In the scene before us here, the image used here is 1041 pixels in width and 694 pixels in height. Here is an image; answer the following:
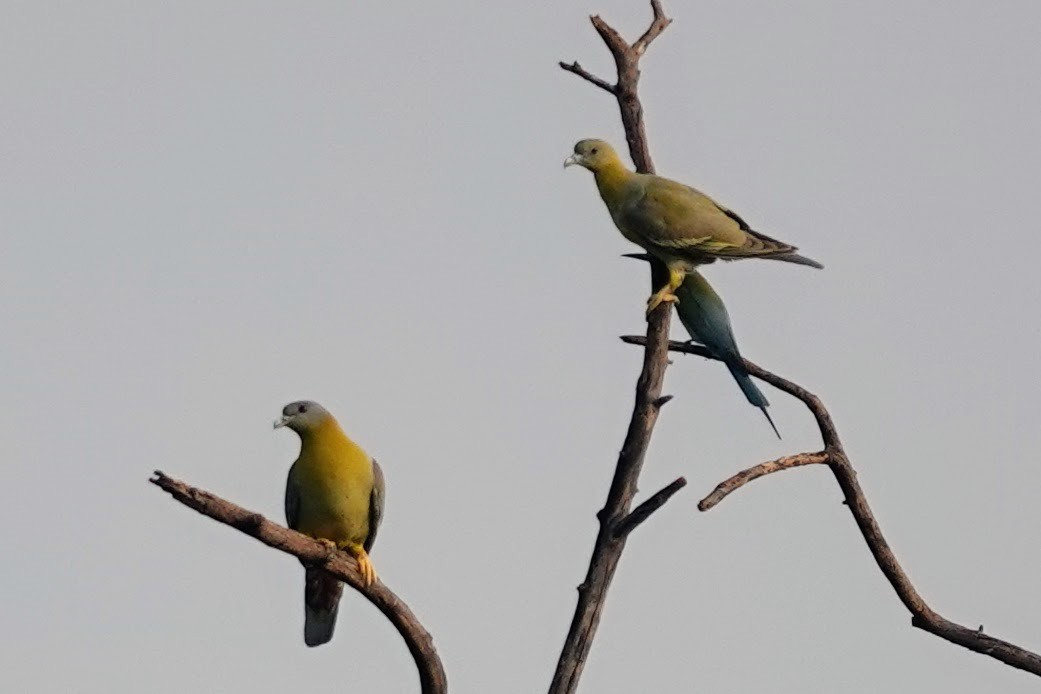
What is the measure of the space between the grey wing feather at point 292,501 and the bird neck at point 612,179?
76.9 inches

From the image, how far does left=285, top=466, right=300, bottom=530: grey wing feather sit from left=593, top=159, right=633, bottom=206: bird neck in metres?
1.95

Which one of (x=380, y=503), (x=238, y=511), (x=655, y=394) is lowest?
(x=238, y=511)

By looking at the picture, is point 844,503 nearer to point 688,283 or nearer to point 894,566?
Answer: point 894,566

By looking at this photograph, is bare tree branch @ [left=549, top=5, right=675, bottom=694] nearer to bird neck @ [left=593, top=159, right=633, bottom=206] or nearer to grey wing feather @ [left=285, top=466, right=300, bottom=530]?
bird neck @ [left=593, top=159, right=633, bottom=206]

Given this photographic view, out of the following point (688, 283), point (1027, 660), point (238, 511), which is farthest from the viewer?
point (688, 283)

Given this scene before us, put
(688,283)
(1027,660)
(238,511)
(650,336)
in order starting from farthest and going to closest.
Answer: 1. (688,283)
2. (650,336)
3. (1027,660)
4. (238,511)

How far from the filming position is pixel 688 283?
8078 millimetres

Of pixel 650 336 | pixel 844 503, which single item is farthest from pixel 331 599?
pixel 844 503

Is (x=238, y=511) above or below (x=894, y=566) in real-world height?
below

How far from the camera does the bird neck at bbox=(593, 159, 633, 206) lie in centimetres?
782

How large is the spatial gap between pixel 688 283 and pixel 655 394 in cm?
95

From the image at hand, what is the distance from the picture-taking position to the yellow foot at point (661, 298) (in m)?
7.64

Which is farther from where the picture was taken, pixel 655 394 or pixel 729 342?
pixel 729 342

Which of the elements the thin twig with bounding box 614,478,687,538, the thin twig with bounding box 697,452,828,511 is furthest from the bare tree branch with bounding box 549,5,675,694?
the thin twig with bounding box 697,452,828,511
